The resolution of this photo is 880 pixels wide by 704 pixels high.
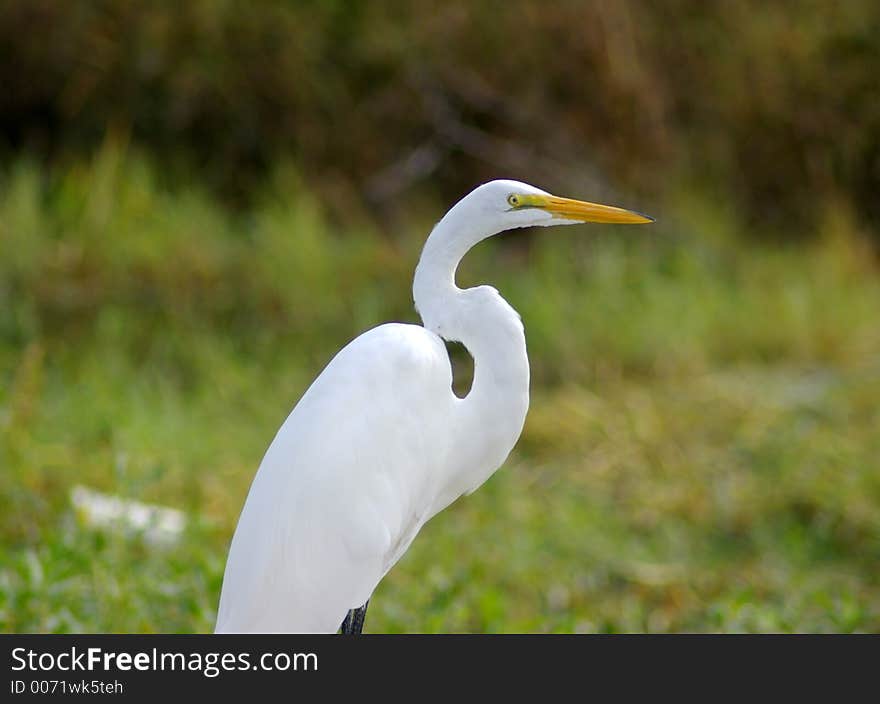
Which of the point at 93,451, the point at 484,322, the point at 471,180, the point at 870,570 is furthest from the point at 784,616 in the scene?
the point at 471,180

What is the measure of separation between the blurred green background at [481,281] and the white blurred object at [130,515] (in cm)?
4

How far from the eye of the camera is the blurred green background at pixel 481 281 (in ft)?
10.4

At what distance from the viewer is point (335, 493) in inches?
69.0

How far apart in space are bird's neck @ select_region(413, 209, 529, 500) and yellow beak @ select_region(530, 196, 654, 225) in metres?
0.09

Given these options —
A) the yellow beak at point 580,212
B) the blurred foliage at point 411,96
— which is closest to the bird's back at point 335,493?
the yellow beak at point 580,212

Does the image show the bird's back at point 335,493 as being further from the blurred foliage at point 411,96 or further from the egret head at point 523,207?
the blurred foliage at point 411,96

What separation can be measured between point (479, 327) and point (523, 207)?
17 centimetres

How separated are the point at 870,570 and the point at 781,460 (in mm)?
546

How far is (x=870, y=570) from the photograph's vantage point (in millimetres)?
3275

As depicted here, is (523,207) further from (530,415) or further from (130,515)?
(530,415)

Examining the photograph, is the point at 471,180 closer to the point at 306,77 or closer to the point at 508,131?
the point at 508,131

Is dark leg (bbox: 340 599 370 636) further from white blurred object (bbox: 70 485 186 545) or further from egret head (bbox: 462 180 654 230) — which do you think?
white blurred object (bbox: 70 485 186 545)

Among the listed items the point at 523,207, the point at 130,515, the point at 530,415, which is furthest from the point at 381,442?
the point at 530,415

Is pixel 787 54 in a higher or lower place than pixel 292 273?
higher
